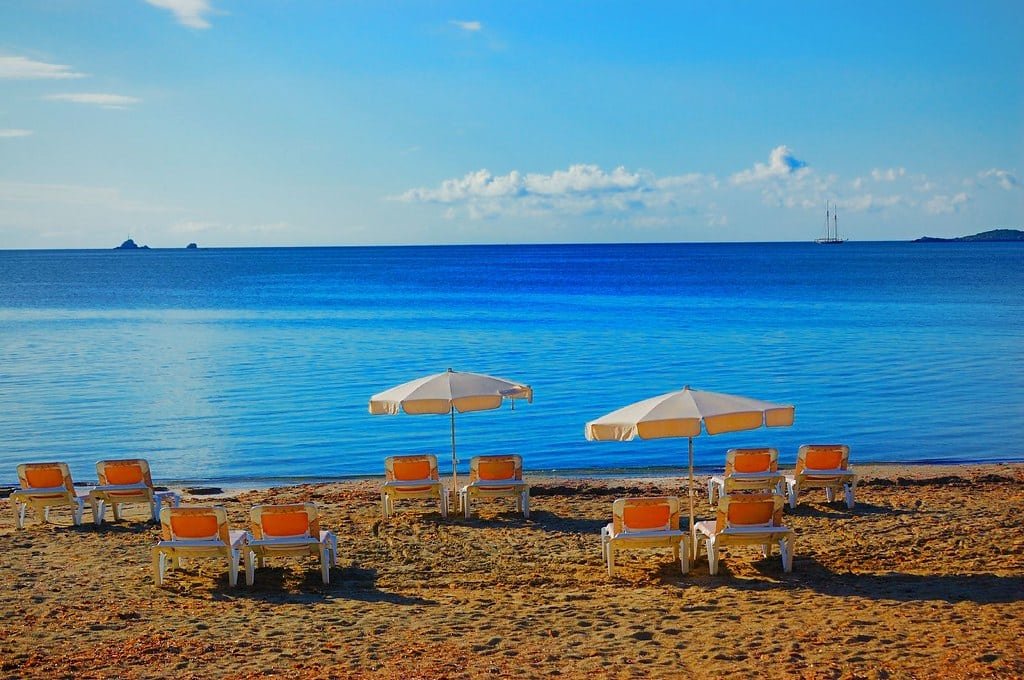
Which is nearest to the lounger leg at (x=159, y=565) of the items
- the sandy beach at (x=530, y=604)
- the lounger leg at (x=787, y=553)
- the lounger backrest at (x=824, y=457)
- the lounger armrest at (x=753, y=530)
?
the sandy beach at (x=530, y=604)

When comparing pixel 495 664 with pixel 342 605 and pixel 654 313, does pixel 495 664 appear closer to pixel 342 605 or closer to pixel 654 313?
pixel 342 605

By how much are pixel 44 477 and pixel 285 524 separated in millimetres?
4410

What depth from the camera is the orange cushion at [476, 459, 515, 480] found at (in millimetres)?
12953

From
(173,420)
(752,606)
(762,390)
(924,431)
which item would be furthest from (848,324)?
(752,606)

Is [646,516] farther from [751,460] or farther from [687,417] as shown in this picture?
[751,460]

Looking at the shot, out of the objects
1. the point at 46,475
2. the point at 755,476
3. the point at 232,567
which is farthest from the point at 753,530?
the point at 46,475

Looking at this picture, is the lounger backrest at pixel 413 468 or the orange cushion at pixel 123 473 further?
the lounger backrest at pixel 413 468

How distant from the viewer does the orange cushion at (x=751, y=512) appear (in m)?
10.0

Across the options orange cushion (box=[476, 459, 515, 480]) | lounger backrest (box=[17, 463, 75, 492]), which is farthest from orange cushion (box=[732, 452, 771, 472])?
lounger backrest (box=[17, 463, 75, 492])

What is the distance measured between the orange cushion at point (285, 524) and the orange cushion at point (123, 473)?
3.53 m

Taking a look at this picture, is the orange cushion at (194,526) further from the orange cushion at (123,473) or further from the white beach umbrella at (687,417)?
the white beach umbrella at (687,417)

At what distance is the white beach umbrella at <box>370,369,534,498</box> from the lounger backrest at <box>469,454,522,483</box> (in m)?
0.73

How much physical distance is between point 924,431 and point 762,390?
592 centimetres

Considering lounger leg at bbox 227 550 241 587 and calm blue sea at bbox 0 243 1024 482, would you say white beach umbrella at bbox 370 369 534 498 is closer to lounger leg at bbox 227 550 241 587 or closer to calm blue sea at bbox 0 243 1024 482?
lounger leg at bbox 227 550 241 587
